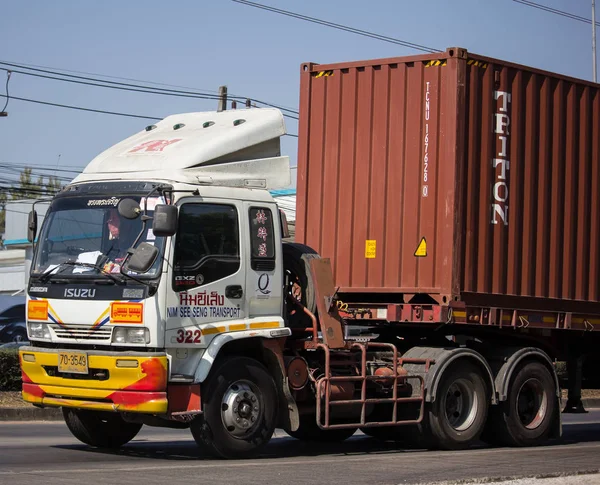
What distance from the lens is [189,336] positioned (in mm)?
9852

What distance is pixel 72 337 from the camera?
993 centimetres

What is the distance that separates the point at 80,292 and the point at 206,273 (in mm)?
1191

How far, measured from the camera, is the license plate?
980 centimetres

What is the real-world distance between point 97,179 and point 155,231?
1.41 meters

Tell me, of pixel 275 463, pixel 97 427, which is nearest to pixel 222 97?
pixel 97 427

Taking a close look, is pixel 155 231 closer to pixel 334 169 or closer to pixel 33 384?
pixel 33 384

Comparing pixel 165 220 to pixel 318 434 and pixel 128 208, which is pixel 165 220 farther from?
pixel 318 434

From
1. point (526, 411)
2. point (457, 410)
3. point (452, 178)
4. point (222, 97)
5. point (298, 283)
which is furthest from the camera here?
point (222, 97)

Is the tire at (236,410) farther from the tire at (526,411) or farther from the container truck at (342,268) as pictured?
the tire at (526,411)

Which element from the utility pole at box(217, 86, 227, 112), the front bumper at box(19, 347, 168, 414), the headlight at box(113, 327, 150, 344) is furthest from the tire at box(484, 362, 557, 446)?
the utility pole at box(217, 86, 227, 112)

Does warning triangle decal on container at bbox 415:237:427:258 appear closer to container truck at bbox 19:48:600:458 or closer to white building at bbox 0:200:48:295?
container truck at bbox 19:48:600:458

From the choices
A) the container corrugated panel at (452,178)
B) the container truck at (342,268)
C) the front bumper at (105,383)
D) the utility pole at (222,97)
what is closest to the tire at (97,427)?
the container truck at (342,268)

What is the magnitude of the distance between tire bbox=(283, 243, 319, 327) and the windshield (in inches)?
76.5

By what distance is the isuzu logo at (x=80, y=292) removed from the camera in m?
9.81
